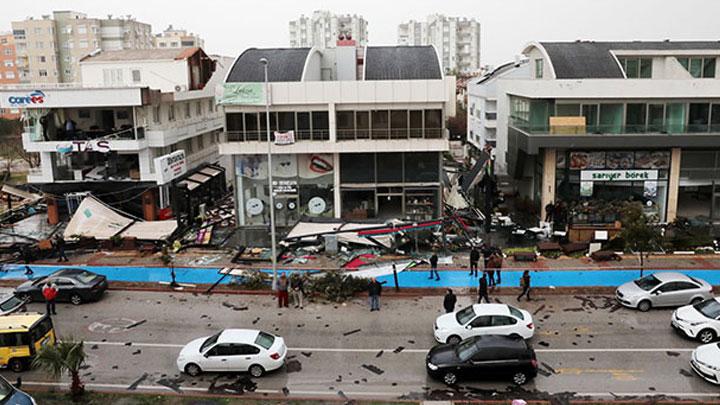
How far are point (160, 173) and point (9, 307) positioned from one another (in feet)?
48.6

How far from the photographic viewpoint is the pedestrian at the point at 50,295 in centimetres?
2286

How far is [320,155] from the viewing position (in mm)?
34531

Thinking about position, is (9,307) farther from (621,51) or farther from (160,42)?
(160,42)

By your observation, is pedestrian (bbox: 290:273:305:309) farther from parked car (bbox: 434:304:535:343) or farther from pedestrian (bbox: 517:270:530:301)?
pedestrian (bbox: 517:270:530:301)

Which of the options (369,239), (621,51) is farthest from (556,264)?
(621,51)

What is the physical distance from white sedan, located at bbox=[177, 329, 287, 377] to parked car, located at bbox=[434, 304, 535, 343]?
17.7 feet

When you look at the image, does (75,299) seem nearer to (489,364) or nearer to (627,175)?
(489,364)

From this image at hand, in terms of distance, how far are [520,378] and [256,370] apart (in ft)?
24.8

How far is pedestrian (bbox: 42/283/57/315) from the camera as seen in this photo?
22859 mm

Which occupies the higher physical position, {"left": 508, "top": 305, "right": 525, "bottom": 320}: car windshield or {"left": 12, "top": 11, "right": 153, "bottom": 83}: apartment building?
{"left": 12, "top": 11, "right": 153, "bottom": 83}: apartment building

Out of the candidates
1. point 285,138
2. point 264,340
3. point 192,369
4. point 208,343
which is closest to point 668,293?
point 264,340

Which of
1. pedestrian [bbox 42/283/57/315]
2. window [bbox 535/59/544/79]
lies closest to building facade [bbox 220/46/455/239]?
window [bbox 535/59/544/79]

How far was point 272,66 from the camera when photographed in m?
35.2

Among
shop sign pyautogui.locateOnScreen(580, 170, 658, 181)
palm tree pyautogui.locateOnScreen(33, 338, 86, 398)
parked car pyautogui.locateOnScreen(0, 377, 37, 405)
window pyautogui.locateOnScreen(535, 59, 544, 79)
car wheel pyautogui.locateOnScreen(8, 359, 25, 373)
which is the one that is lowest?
car wheel pyautogui.locateOnScreen(8, 359, 25, 373)
